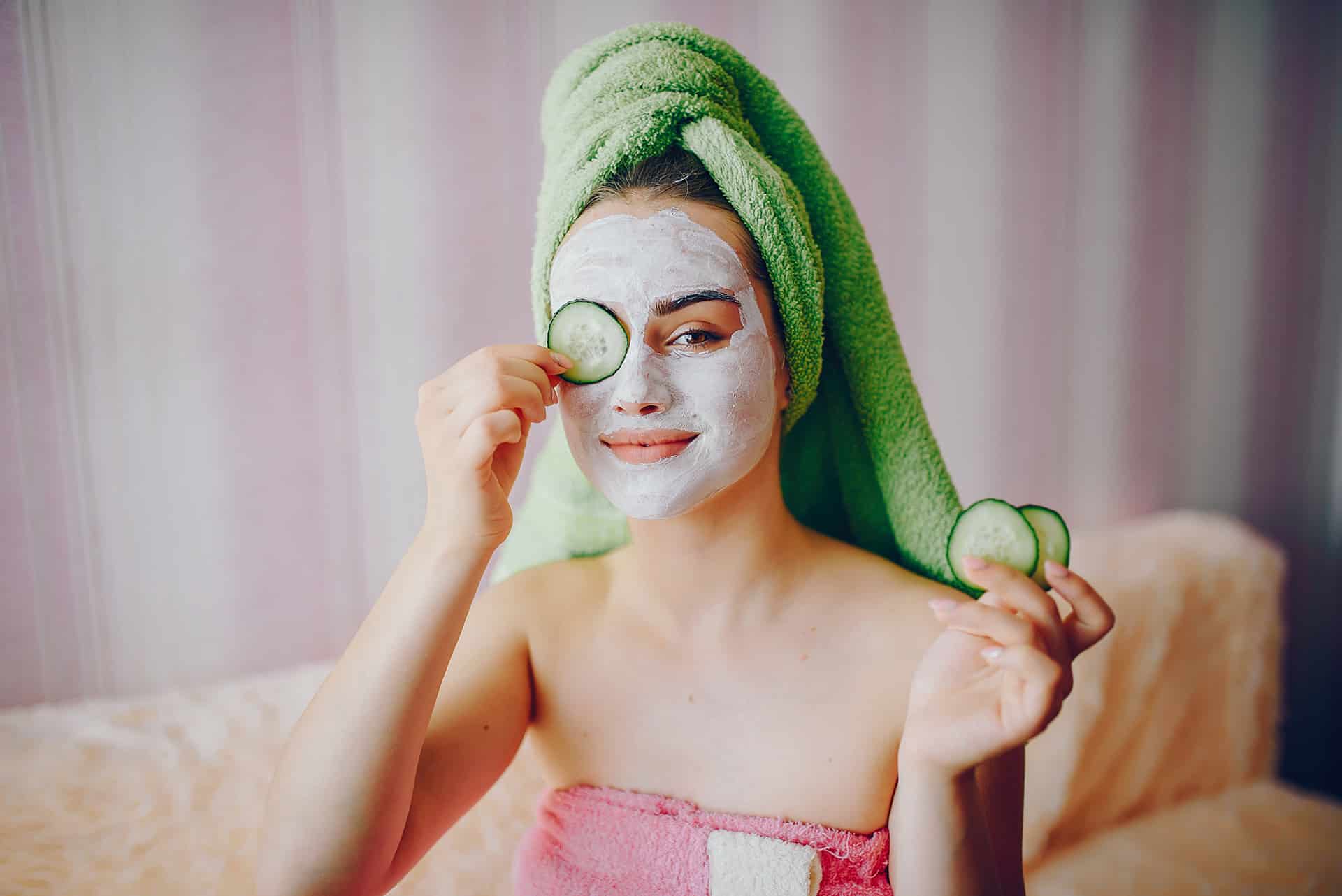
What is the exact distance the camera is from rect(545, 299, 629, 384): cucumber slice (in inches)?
32.3

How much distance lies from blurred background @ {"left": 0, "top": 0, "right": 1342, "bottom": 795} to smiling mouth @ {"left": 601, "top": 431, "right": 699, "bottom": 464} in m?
0.71

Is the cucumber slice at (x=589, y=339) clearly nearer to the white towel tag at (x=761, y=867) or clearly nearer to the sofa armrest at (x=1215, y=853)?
the white towel tag at (x=761, y=867)

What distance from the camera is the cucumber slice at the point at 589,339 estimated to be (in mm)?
820

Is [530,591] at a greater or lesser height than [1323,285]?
lesser

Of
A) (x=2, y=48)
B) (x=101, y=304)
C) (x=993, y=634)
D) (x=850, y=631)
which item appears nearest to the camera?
(x=993, y=634)

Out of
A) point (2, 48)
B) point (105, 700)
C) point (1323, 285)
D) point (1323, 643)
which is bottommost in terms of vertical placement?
point (1323, 643)

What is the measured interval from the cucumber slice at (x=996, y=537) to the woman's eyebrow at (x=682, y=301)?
0.32 meters

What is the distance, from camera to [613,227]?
0.85 metres

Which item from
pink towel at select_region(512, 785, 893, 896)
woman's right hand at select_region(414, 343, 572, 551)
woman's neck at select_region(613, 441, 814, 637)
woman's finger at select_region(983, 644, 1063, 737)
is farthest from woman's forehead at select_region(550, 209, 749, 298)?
pink towel at select_region(512, 785, 893, 896)

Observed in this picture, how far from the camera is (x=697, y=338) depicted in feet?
2.79

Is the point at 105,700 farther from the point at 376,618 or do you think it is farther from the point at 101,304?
the point at 376,618

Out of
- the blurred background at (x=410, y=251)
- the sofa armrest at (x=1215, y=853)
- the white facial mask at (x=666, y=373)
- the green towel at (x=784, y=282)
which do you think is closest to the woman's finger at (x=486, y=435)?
the white facial mask at (x=666, y=373)

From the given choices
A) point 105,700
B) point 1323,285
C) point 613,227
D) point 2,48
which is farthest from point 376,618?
point 1323,285

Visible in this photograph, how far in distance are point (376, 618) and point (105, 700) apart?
0.86 m
